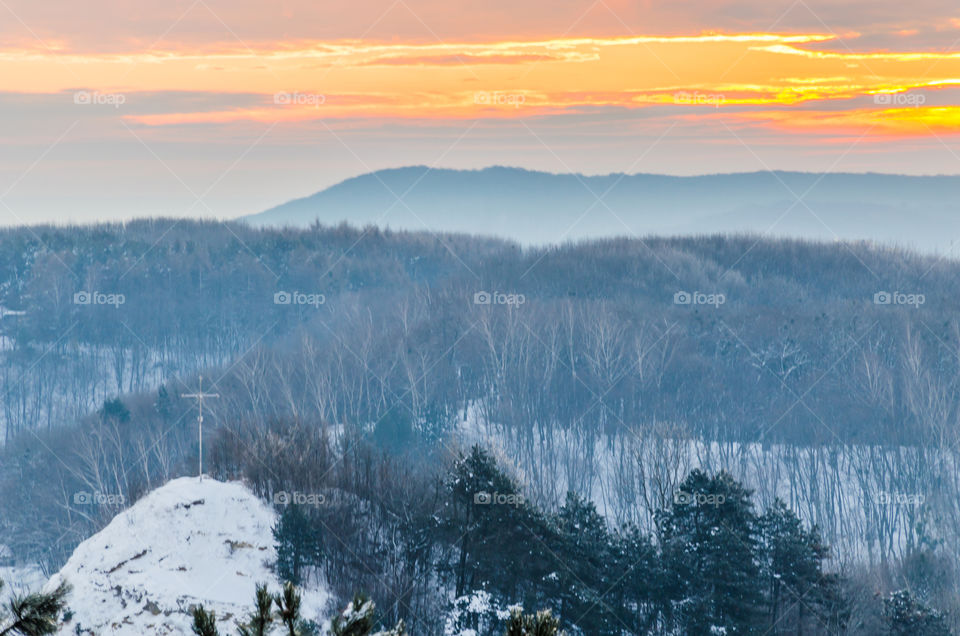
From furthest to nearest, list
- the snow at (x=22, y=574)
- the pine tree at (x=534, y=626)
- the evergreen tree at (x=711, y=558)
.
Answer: the snow at (x=22, y=574) → the evergreen tree at (x=711, y=558) → the pine tree at (x=534, y=626)

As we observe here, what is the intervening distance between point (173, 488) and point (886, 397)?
7464 centimetres

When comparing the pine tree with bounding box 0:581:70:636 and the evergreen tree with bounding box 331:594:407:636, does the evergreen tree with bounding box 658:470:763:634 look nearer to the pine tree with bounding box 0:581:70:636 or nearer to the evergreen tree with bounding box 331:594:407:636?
the evergreen tree with bounding box 331:594:407:636

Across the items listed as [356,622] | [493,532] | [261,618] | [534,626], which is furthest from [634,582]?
[261,618]

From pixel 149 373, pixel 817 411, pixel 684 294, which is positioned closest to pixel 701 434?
pixel 817 411

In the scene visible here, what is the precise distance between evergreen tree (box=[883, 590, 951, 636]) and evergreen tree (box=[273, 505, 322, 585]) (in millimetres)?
22057

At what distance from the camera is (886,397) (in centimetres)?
9669

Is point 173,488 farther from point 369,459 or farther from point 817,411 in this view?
point 817,411

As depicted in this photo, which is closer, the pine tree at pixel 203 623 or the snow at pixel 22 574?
the pine tree at pixel 203 623

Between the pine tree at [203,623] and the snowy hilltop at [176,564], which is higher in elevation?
the pine tree at [203,623]

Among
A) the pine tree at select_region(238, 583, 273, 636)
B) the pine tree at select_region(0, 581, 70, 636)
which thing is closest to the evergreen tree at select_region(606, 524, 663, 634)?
the pine tree at select_region(238, 583, 273, 636)

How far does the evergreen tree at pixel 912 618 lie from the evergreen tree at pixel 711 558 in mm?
4811

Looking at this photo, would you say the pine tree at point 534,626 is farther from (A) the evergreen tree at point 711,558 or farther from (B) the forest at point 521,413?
(A) the evergreen tree at point 711,558

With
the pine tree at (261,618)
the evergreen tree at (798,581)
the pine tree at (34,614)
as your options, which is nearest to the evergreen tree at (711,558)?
the evergreen tree at (798,581)

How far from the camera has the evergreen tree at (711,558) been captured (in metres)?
38.8
